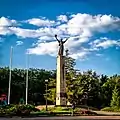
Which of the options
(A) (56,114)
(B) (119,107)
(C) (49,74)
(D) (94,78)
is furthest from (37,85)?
(A) (56,114)

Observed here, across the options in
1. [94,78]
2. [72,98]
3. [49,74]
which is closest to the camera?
[72,98]

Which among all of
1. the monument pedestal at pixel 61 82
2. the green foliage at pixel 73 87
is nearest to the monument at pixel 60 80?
the monument pedestal at pixel 61 82

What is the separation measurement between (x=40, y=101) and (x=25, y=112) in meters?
42.7

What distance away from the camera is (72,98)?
176 feet

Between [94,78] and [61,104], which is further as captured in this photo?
[94,78]

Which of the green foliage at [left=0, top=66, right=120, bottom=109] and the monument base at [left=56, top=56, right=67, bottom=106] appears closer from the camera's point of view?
the monument base at [left=56, top=56, right=67, bottom=106]

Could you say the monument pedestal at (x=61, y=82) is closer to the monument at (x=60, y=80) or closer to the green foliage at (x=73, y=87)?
the monument at (x=60, y=80)

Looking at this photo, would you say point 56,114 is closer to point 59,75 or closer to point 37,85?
point 59,75

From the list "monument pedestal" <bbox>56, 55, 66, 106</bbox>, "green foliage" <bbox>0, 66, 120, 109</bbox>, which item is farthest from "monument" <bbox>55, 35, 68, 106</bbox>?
"green foliage" <bbox>0, 66, 120, 109</bbox>

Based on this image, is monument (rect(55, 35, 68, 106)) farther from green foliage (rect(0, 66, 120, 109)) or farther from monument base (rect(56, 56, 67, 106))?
green foliage (rect(0, 66, 120, 109))

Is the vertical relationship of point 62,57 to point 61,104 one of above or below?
above

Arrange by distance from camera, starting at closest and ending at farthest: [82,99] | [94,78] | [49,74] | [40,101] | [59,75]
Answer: [59,75] → [82,99] → [94,78] → [40,101] → [49,74]

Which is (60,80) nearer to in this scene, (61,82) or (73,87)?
(61,82)

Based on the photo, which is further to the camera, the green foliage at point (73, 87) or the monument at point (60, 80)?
the green foliage at point (73, 87)
